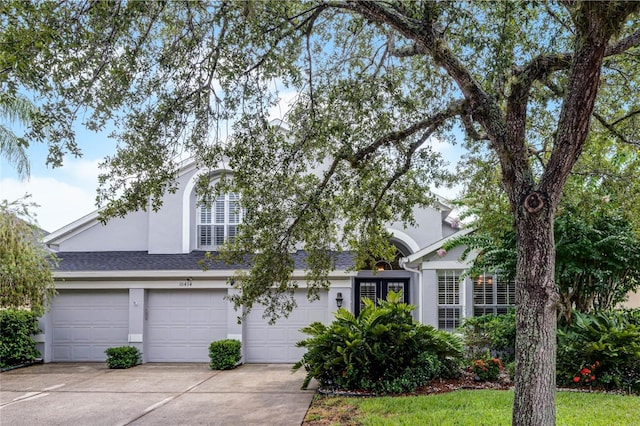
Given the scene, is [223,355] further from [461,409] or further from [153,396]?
[461,409]

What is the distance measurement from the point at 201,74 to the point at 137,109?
0.89m

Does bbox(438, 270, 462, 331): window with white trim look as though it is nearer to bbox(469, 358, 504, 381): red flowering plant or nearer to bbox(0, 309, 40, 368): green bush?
bbox(469, 358, 504, 381): red flowering plant

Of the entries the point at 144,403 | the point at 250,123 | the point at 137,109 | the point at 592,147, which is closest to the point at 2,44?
the point at 137,109

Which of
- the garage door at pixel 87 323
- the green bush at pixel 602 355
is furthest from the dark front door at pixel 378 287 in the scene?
the garage door at pixel 87 323

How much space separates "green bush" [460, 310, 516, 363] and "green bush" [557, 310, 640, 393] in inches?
48.5

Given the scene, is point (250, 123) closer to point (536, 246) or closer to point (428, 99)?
point (428, 99)

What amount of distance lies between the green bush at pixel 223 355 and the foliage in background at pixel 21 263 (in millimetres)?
4734

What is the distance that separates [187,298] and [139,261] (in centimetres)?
183

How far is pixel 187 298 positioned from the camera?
14.6 meters

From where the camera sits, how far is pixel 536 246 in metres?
5.27

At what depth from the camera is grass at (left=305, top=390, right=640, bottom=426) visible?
278 inches

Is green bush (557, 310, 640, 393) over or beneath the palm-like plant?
beneath

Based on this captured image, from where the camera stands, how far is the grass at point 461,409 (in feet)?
23.2

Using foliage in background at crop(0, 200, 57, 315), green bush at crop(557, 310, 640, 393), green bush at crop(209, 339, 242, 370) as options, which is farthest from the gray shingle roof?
green bush at crop(557, 310, 640, 393)
